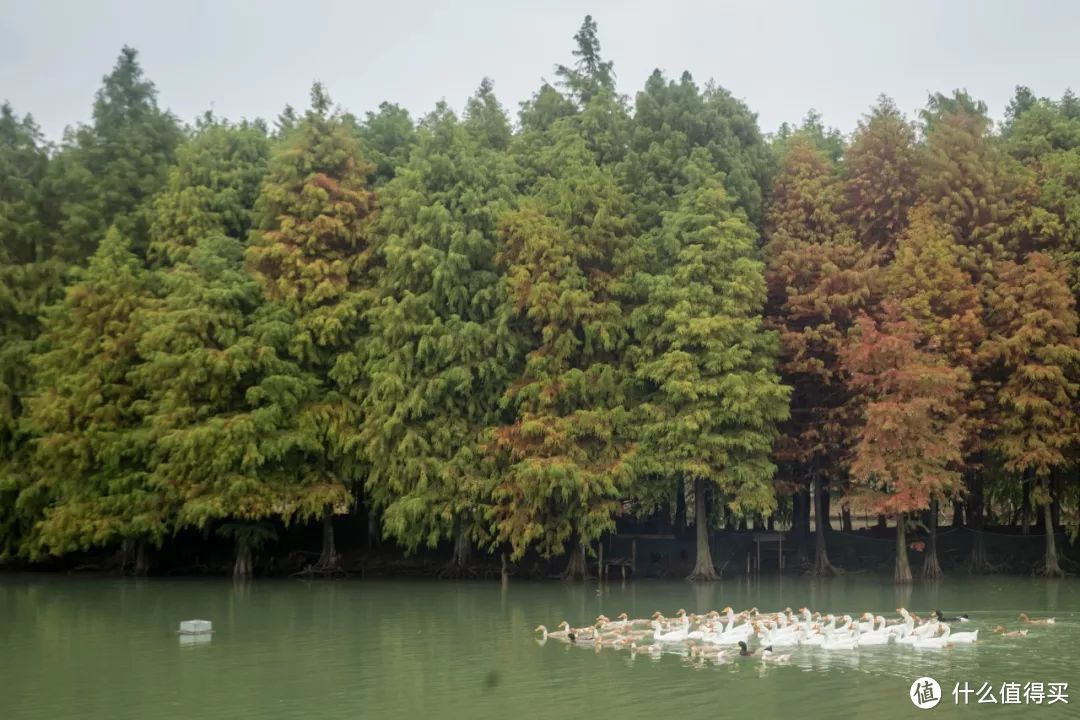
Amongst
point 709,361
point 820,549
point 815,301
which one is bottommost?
point 820,549

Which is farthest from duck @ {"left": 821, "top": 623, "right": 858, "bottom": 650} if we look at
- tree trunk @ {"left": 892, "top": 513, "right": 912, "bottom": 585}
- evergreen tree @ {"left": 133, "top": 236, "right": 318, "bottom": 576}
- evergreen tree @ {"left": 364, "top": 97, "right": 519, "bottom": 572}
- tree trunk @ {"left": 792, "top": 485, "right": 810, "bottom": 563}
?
evergreen tree @ {"left": 133, "top": 236, "right": 318, "bottom": 576}

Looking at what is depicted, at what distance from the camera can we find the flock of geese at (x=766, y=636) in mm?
22953

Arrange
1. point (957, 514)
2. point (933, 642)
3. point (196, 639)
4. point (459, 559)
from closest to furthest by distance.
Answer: point (933, 642) < point (196, 639) < point (459, 559) < point (957, 514)

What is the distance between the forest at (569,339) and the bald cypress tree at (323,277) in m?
0.13

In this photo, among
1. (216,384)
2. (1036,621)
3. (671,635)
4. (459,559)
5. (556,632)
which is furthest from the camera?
(459,559)

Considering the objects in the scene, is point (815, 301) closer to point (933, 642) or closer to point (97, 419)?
point (933, 642)

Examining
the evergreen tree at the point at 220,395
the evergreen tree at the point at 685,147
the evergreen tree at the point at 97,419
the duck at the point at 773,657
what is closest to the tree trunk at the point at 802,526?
the evergreen tree at the point at 685,147

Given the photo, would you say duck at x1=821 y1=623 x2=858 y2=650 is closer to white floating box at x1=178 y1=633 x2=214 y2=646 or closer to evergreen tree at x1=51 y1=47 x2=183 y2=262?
Answer: white floating box at x1=178 y1=633 x2=214 y2=646

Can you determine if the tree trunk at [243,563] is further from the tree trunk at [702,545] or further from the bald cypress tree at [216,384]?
the tree trunk at [702,545]

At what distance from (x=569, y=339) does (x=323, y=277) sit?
9.16 m

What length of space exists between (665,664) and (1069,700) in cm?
699

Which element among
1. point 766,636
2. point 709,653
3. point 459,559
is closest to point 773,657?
point 766,636

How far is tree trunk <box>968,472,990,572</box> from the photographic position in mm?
41531

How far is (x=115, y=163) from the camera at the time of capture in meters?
45.6
